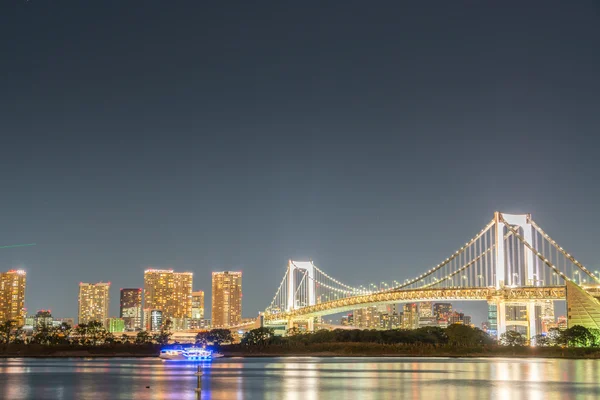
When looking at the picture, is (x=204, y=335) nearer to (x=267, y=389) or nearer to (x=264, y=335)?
(x=264, y=335)

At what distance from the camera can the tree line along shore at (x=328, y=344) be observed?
93.1 metres

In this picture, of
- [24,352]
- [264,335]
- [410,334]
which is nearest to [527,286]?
[410,334]

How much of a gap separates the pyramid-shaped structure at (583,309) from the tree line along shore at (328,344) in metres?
7.60

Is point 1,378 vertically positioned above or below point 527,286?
below

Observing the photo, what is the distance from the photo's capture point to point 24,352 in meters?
111

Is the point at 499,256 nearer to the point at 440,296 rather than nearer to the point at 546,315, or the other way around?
the point at 440,296

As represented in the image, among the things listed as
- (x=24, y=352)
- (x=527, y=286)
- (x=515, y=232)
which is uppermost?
(x=515, y=232)

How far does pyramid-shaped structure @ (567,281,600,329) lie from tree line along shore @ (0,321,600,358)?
7.60m

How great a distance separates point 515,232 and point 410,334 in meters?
31.5

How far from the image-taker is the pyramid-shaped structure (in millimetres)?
77938

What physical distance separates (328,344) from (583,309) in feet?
129

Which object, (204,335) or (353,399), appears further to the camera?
(204,335)

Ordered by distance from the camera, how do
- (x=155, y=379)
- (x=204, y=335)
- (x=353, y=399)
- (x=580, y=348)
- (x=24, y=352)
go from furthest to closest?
(x=204, y=335) → (x=24, y=352) → (x=580, y=348) → (x=155, y=379) → (x=353, y=399)

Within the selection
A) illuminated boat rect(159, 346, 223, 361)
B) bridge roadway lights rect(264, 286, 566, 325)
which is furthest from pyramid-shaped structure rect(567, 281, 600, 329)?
illuminated boat rect(159, 346, 223, 361)
